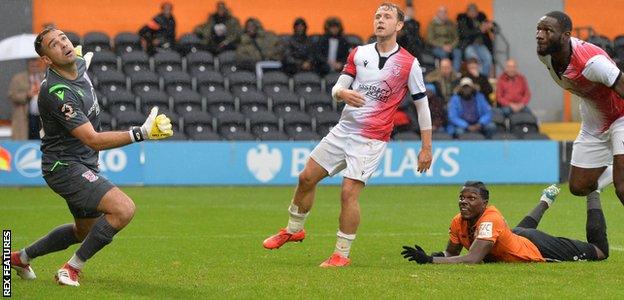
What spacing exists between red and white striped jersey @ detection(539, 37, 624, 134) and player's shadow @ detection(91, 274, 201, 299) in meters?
3.76

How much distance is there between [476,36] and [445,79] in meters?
2.54

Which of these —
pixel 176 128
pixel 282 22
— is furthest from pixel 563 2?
pixel 176 128

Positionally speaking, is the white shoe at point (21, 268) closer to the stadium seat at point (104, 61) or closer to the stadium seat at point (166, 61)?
the stadium seat at point (104, 61)

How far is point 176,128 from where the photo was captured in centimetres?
2538

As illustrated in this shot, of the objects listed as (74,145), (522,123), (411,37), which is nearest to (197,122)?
(411,37)

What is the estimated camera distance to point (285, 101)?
87.3 ft

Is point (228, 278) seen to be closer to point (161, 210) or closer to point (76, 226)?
point (76, 226)

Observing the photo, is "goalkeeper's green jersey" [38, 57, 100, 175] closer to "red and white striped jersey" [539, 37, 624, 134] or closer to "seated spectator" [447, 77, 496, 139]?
"red and white striped jersey" [539, 37, 624, 134]

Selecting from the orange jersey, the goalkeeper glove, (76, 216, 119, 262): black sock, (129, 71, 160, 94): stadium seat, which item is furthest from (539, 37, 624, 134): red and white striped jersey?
(129, 71, 160, 94): stadium seat

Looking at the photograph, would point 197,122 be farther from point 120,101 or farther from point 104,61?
point 104,61

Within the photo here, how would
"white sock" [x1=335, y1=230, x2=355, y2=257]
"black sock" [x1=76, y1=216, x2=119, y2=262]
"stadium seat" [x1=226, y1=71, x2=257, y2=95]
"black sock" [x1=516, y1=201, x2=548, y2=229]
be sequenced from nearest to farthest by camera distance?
"black sock" [x1=76, y1=216, x2=119, y2=262], "white sock" [x1=335, y1=230, x2=355, y2=257], "black sock" [x1=516, y1=201, x2=548, y2=229], "stadium seat" [x1=226, y1=71, x2=257, y2=95]

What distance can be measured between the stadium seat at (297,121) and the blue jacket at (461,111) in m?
2.94

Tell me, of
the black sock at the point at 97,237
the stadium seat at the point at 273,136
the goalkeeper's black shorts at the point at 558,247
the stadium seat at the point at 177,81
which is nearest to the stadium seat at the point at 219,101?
the stadium seat at the point at 177,81

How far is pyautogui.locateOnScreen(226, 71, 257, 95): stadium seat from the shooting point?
26609mm
